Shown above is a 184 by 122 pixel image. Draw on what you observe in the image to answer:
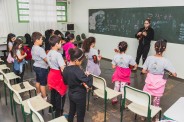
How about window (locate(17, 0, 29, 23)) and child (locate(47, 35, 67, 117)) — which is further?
window (locate(17, 0, 29, 23))

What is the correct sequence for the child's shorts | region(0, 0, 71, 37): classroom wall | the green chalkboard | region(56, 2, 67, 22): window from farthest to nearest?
region(56, 2, 67, 22): window
region(0, 0, 71, 37): classroom wall
the green chalkboard
the child's shorts

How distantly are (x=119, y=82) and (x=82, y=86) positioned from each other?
1124 mm

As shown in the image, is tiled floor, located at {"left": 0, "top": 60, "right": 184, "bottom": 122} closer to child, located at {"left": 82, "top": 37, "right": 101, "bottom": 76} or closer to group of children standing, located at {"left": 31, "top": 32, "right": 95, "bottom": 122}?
group of children standing, located at {"left": 31, "top": 32, "right": 95, "bottom": 122}

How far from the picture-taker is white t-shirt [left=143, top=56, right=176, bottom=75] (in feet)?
8.11

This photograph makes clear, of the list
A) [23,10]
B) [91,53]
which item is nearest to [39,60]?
[91,53]

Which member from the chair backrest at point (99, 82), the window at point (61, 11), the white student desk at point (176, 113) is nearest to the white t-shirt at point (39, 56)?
the chair backrest at point (99, 82)

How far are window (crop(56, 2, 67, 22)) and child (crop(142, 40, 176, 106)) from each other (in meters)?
6.07

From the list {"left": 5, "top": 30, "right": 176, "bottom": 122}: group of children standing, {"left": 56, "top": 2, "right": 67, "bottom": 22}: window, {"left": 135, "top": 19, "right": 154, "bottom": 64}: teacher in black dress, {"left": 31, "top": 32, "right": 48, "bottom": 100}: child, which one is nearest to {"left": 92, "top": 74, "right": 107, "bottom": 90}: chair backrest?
{"left": 5, "top": 30, "right": 176, "bottom": 122}: group of children standing

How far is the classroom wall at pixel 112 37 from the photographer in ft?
15.1

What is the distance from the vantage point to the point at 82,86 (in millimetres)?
2145

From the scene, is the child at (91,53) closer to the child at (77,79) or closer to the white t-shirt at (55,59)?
the white t-shirt at (55,59)

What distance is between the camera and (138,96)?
2.17 metres

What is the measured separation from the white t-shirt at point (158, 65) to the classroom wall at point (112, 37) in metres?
2.37

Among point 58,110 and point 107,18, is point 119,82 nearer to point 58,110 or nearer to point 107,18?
Result: point 58,110
